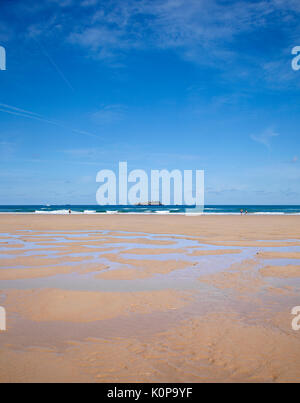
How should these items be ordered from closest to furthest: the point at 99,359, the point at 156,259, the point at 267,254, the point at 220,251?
1. the point at 99,359
2. the point at 156,259
3. the point at 267,254
4. the point at 220,251

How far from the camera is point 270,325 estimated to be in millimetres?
4535

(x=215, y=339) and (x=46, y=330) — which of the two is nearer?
(x=215, y=339)

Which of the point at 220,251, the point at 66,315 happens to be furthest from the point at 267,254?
the point at 66,315

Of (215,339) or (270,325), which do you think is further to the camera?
(270,325)

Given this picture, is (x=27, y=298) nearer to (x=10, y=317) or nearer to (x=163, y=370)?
(x=10, y=317)

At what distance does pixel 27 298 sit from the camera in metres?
5.82

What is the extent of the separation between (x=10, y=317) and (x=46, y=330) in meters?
0.98

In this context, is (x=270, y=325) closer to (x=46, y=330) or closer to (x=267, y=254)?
(x=46, y=330)
